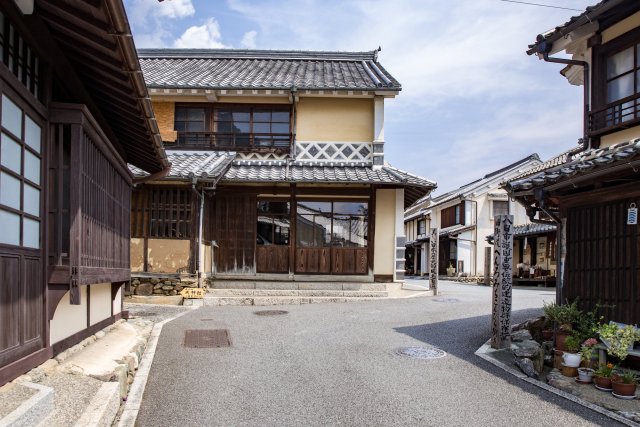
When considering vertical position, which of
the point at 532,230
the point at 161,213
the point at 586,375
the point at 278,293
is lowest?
the point at 278,293

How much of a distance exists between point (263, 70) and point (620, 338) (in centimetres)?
1809

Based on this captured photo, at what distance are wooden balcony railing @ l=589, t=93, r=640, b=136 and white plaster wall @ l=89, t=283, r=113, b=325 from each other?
31.8 ft

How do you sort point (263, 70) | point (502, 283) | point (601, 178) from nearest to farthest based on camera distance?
point (601, 178), point (502, 283), point (263, 70)

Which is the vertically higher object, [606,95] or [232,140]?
[232,140]

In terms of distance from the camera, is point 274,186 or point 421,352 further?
point 274,186

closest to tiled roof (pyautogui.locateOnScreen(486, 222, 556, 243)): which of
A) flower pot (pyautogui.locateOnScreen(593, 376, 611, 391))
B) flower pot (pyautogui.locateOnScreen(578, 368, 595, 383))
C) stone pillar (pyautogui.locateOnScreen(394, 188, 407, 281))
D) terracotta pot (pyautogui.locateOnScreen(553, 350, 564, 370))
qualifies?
stone pillar (pyautogui.locateOnScreen(394, 188, 407, 281))

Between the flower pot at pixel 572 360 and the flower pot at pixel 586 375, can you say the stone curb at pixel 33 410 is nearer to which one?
the flower pot at pixel 586 375

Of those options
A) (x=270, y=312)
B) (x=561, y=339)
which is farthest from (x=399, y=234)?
(x=561, y=339)

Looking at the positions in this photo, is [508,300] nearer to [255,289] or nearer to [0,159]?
[0,159]

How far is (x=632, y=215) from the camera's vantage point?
804 centimetres

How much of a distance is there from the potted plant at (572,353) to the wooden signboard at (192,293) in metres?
11.1

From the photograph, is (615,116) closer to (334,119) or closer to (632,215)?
(632,215)

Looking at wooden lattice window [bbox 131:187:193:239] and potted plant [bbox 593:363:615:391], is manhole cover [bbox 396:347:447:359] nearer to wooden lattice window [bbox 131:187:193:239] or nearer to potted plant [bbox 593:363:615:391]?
potted plant [bbox 593:363:615:391]

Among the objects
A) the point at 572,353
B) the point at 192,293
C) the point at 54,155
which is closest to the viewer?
the point at 54,155
